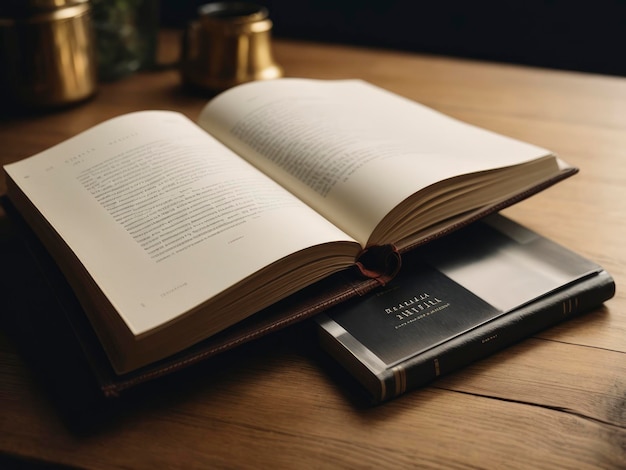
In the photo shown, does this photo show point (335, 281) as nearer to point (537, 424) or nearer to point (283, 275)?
point (283, 275)

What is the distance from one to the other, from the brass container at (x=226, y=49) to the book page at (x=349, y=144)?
0.81ft

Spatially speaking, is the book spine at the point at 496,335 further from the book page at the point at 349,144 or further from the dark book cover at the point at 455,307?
the book page at the point at 349,144

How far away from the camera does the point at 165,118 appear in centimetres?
81

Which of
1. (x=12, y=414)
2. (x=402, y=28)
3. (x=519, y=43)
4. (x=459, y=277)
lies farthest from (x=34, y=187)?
(x=519, y=43)

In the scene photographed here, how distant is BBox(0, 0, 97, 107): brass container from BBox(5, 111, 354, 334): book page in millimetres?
305

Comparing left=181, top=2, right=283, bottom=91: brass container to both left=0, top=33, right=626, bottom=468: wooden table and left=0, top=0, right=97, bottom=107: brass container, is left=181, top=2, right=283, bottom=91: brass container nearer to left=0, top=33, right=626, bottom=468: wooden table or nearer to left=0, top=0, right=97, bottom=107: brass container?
left=0, top=0, right=97, bottom=107: brass container

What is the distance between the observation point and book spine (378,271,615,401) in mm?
559

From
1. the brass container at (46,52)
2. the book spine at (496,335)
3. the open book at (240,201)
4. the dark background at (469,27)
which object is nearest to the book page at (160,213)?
the open book at (240,201)

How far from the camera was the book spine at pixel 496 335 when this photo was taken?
1.83ft

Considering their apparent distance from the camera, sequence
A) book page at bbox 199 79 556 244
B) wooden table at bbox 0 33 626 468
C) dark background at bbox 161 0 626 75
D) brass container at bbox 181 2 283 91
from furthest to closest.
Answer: dark background at bbox 161 0 626 75 → brass container at bbox 181 2 283 91 → book page at bbox 199 79 556 244 → wooden table at bbox 0 33 626 468

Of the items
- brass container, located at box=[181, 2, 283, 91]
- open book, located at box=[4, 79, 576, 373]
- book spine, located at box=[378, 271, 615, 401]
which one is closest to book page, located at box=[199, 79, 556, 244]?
open book, located at box=[4, 79, 576, 373]

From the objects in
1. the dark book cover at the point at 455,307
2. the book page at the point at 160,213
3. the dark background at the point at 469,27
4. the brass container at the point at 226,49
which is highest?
the book page at the point at 160,213

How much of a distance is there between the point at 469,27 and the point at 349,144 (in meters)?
1.04

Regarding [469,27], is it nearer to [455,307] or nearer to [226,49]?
[226,49]
